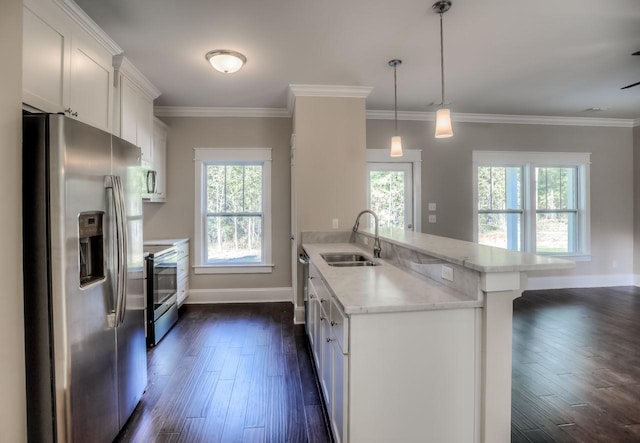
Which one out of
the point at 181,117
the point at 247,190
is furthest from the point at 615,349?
the point at 181,117

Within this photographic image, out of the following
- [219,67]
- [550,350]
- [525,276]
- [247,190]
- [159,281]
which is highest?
[219,67]

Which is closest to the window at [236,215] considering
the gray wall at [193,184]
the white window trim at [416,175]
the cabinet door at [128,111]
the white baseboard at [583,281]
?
the gray wall at [193,184]

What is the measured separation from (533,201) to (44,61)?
583 cm

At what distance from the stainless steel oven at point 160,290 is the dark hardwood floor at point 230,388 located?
5.4 inches

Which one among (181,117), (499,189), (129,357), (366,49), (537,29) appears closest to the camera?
(129,357)

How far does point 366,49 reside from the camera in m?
2.77

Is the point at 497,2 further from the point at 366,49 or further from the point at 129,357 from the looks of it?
the point at 129,357

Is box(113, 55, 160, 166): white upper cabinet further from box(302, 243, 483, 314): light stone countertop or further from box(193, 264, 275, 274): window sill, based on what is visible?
box(302, 243, 483, 314): light stone countertop

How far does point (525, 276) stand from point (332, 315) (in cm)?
94

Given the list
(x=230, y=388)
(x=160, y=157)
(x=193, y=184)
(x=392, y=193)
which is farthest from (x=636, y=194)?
(x=160, y=157)

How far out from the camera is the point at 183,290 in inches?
162

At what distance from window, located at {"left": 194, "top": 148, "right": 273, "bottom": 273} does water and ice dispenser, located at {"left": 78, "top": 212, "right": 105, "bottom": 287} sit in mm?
2714

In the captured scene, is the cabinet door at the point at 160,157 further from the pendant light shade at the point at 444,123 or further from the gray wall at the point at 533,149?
the pendant light shade at the point at 444,123

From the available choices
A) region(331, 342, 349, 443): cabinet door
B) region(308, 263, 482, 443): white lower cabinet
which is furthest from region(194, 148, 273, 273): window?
region(308, 263, 482, 443): white lower cabinet
